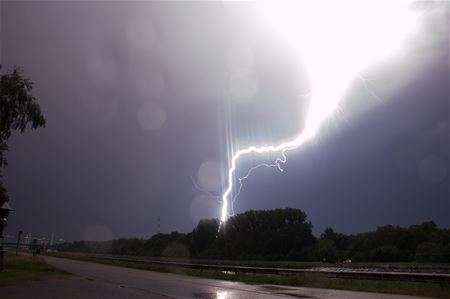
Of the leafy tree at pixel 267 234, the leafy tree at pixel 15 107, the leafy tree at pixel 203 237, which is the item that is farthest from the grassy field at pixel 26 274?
the leafy tree at pixel 203 237

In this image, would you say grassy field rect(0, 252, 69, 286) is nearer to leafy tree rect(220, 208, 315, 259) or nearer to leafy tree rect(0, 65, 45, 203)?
leafy tree rect(0, 65, 45, 203)

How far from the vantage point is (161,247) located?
157 m

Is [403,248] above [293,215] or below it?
below

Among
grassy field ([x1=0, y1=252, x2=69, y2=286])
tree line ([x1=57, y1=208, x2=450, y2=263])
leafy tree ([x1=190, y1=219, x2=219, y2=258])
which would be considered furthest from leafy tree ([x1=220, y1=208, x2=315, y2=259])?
grassy field ([x1=0, y1=252, x2=69, y2=286])

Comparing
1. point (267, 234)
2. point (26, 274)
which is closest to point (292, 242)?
point (267, 234)

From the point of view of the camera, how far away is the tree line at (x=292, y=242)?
8694 centimetres

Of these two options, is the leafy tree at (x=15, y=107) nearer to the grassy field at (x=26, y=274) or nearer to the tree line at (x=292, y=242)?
the grassy field at (x=26, y=274)

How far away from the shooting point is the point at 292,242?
119m

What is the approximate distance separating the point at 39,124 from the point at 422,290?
26.6m

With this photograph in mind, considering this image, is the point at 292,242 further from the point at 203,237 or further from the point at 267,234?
the point at 203,237

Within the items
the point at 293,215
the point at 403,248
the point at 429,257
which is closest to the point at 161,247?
the point at 293,215

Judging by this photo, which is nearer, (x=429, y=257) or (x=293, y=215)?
(x=429, y=257)

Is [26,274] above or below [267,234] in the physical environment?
below

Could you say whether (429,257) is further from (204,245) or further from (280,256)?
(204,245)
